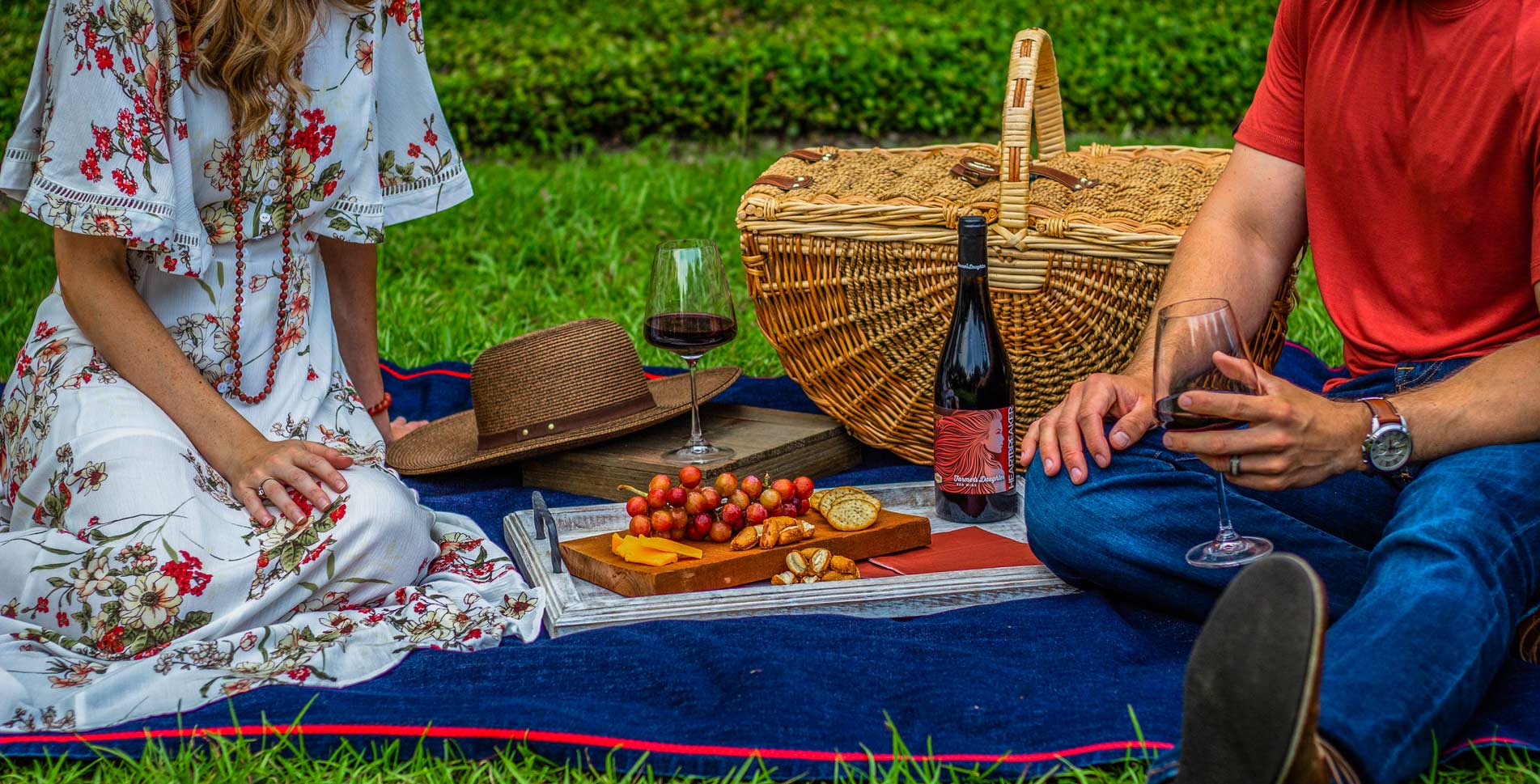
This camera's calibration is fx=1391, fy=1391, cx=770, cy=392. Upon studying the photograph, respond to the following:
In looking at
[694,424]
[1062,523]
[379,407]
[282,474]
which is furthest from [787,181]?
[282,474]

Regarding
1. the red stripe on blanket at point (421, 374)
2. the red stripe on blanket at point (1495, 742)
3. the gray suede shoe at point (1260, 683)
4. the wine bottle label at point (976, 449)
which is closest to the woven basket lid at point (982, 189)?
the wine bottle label at point (976, 449)

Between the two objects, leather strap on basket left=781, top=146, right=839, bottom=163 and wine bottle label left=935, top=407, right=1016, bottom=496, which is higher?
leather strap on basket left=781, top=146, right=839, bottom=163

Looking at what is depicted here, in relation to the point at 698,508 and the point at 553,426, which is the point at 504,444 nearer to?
the point at 553,426

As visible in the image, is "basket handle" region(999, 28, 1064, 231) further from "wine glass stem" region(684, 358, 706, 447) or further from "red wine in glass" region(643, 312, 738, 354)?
"wine glass stem" region(684, 358, 706, 447)

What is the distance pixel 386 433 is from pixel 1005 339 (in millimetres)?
1629

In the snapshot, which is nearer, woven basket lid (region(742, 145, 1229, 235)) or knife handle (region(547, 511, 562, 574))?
knife handle (region(547, 511, 562, 574))

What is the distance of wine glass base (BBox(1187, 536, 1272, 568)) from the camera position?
215 cm

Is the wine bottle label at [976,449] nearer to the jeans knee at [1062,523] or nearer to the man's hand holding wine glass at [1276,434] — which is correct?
the jeans knee at [1062,523]

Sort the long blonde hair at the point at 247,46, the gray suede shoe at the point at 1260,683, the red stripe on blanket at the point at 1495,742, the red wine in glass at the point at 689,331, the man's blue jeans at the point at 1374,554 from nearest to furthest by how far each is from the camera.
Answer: the gray suede shoe at the point at 1260,683, the man's blue jeans at the point at 1374,554, the red stripe on blanket at the point at 1495,742, the long blonde hair at the point at 247,46, the red wine in glass at the point at 689,331

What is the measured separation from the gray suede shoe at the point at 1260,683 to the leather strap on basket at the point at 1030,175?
1.96 metres

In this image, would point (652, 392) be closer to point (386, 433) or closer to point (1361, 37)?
point (386, 433)

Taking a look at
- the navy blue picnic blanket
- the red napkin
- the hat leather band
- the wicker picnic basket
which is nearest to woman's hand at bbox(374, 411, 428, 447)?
the hat leather band

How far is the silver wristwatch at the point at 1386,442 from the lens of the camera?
7.19 feet

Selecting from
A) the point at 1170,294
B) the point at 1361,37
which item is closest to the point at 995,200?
the point at 1170,294
